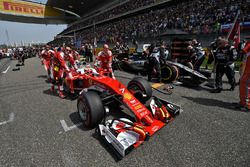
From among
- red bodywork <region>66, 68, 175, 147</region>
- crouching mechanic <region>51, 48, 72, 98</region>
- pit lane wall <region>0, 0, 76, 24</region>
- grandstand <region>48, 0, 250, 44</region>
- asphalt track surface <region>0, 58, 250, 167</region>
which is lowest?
asphalt track surface <region>0, 58, 250, 167</region>

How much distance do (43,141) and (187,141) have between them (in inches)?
92.2

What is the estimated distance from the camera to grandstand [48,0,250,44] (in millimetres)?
Answer: 14633

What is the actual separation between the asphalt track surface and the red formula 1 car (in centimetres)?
18

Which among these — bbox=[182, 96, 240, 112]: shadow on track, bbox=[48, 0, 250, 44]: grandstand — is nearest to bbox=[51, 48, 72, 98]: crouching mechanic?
bbox=[182, 96, 240, 112]: shadow on track

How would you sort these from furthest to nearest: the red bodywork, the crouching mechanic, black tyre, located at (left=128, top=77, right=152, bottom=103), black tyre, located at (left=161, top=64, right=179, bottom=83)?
1. black tyre, located at (left=161, top=64, right=179, bottom=83)
2. the crouching mechanic
3. black tyre, located at (left=128, top=77, right=152, bottom=103)
4. the red bodywork

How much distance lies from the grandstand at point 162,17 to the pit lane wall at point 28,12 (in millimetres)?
12376

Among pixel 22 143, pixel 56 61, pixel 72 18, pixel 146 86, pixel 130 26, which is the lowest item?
pixel 22 143

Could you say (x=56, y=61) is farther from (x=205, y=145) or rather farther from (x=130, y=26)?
(x=130, y=26)

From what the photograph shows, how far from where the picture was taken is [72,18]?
2213 inches

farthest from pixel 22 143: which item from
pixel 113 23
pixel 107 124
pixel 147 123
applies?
pixel 113 23

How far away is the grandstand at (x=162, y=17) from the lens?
1463cm

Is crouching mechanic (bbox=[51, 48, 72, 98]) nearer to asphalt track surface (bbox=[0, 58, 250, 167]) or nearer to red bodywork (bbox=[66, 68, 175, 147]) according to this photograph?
asphalt track surface (bbox=[0, 58, 250, 167])

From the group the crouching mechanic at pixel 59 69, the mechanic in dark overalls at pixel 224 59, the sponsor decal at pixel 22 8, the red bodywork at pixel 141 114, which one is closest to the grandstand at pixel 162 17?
the mechanic in dark overalls at pixel 224 59

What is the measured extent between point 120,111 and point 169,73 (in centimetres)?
313
